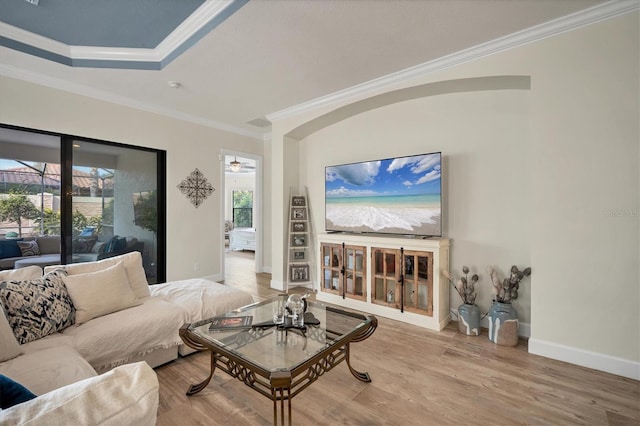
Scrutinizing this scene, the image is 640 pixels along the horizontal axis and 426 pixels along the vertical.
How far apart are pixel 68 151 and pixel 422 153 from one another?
4.31 m

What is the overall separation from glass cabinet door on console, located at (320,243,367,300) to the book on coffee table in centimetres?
180

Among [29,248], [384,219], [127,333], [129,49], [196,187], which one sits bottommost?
[127,333]

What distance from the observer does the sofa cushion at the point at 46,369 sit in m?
1.41

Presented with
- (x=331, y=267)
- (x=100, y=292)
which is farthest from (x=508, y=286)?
(x=100, y=292)

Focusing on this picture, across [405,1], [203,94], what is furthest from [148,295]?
[405,1]

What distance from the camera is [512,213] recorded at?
2.98 metres

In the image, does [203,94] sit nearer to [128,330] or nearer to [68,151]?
[68,151]

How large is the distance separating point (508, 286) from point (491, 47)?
227cm

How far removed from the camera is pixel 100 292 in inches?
87.1

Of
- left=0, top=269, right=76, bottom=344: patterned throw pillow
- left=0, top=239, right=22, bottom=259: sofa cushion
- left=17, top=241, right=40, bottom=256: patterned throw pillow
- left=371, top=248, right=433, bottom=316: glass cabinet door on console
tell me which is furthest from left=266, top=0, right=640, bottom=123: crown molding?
left=0, top=239, right=22, bottom=259: sofa cushion

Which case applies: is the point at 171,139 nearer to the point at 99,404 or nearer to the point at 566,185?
the point at 99,404

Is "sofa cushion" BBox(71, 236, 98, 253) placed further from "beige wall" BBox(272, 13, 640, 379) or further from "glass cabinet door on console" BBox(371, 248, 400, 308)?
"beige wall" BBox(272, 13, 640, 379)

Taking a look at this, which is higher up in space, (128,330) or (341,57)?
(341,57)

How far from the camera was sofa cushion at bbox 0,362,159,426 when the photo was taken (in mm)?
659
